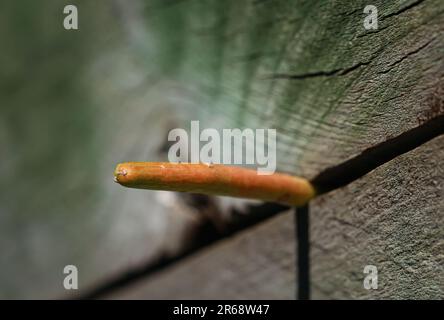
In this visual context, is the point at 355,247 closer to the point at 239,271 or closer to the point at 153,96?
the point at 239,271

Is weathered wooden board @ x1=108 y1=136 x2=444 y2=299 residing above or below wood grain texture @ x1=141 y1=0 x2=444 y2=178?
below

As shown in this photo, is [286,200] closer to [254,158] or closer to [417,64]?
[254,158]

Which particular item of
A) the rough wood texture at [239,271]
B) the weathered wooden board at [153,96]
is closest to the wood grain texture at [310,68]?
the weathered wooden board at [153,96]

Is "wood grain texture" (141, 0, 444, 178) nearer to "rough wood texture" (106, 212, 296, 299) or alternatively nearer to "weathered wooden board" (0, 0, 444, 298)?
"weathered wooden board" (0, 0, 444, 298)

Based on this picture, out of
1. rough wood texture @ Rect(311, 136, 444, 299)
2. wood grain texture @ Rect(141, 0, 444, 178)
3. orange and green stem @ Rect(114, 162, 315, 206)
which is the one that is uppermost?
wood grain texture @ Rect(141, 0, 444, 178)

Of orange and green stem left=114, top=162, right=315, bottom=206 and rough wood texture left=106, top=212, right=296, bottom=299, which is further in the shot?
rough wood texture left=106, top=212, right=296, bottom=299

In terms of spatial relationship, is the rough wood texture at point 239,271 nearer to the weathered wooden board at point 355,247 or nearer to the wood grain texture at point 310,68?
the weathered wooden board at point 355,247

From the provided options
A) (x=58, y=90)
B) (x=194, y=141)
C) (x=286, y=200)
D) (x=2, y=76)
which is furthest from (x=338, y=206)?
(x=2, y=76)

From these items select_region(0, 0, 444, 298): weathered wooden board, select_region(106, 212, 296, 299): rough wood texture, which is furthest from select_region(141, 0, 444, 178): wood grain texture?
select_region(106, 212, 296, 299): rough wood texture
